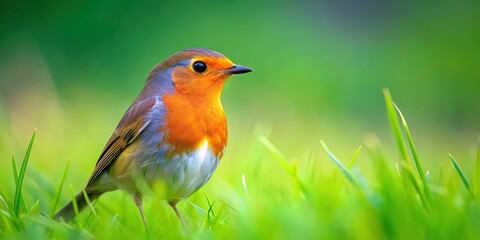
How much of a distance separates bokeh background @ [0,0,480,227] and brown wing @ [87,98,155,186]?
121 cm

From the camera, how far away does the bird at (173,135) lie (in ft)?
10.8

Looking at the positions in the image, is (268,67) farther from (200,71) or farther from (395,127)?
(395,127)

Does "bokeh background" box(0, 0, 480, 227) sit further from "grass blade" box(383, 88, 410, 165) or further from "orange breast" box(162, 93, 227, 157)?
"grass blade" box(383, 88, 410, 165)

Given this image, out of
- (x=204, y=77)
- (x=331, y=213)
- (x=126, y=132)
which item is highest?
(x=204, y=77)

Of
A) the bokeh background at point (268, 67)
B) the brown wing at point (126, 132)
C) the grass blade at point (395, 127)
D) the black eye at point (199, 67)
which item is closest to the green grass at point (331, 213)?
the grass blade at point (395, 127)

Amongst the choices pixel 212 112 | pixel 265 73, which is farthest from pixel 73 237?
pixel 265 73

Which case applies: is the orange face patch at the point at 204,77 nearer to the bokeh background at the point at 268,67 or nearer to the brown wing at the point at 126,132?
the brown wing at the point at 126,132

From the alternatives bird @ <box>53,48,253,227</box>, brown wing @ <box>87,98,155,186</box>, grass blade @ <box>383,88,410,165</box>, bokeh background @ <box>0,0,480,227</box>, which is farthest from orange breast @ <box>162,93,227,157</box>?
bokeh background @ <box>0,0,480,227</box>

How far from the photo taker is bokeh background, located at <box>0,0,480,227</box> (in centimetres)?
581

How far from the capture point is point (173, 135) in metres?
3.29

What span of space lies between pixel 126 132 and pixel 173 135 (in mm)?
388

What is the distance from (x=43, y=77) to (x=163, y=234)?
12.9 feet

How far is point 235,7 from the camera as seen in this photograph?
8.95m

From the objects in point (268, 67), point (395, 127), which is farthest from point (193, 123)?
point (268, 67)
